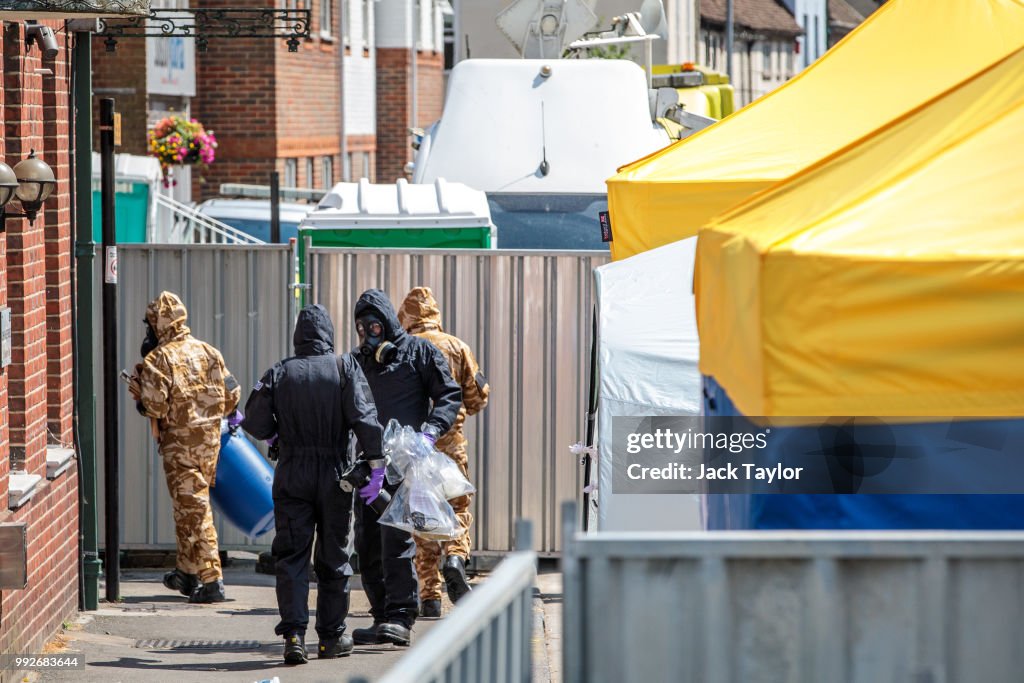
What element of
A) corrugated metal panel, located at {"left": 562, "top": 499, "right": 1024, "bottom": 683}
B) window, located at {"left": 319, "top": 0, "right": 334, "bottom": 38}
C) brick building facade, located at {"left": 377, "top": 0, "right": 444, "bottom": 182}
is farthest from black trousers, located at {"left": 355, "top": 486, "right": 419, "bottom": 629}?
brick building facade, located at {"left": 377, "top": 0, "right": 444, "bottom": 182}

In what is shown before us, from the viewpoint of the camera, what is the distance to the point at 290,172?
2903cm

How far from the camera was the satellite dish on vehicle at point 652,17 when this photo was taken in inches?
736

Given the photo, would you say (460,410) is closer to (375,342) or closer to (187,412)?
(375,342)

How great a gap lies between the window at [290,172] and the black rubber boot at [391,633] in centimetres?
2114

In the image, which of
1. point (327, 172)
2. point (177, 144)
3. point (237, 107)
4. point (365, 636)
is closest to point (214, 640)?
point (365, 636)

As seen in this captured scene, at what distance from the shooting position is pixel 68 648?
8.08m

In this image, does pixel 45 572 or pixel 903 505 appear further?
pixel 45 572

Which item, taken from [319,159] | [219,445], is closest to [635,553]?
[219,445]

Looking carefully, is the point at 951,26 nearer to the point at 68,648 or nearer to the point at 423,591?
the point at 423,591

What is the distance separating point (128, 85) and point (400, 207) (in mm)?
13171

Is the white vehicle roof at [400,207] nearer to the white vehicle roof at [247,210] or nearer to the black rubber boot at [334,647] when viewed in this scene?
the black rubber boot at [334,647]

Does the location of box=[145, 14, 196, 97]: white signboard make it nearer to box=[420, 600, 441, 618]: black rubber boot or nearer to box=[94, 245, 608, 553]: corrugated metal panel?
box=[94, 245, 608, 553]: corrugated metal panel

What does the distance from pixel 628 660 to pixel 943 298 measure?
3.61 ft

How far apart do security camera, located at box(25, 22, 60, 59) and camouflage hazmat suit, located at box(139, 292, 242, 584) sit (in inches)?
61.3
